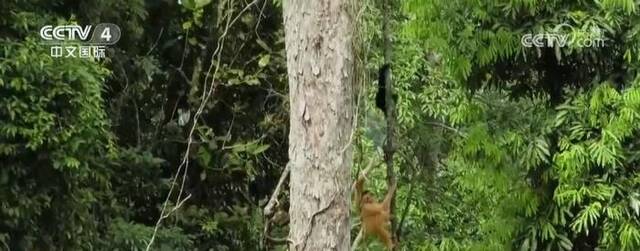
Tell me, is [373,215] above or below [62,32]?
below

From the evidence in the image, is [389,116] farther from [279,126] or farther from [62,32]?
[62,32]

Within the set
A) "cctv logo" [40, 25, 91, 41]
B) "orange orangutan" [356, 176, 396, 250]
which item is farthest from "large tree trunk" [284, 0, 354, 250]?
"cctv logo" [40, 25, 91, 41]

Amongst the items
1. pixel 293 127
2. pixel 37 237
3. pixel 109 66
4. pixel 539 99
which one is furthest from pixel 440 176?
pixel 293 127

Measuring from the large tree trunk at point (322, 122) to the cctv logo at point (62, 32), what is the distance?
1.44 m

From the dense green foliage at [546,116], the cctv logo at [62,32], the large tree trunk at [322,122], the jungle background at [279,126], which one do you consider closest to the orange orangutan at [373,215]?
the jungle background at [279,126]

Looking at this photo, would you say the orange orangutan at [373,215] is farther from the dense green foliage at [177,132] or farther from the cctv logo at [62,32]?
the cctv logo at [62,32]

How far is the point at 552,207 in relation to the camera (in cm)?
352

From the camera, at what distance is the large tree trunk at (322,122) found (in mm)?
2537

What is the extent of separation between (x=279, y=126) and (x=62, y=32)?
4.76 feet

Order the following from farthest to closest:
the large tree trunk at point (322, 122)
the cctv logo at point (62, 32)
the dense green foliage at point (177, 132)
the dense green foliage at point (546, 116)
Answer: the dense green foliage at point (177, 132)
the cctv logo at point (62, 32)
the dense green foliage at point (546, 116)
the large tree trunk at point (322, 122)

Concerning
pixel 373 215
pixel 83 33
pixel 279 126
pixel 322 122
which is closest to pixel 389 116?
pixel 373 215

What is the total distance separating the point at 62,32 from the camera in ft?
12.3

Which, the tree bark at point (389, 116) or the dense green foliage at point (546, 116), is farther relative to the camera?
the tree bark at point (389, 116)

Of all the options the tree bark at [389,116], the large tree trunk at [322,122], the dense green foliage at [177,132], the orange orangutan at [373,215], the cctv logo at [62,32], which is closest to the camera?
the large tree trunk at [322,122]
